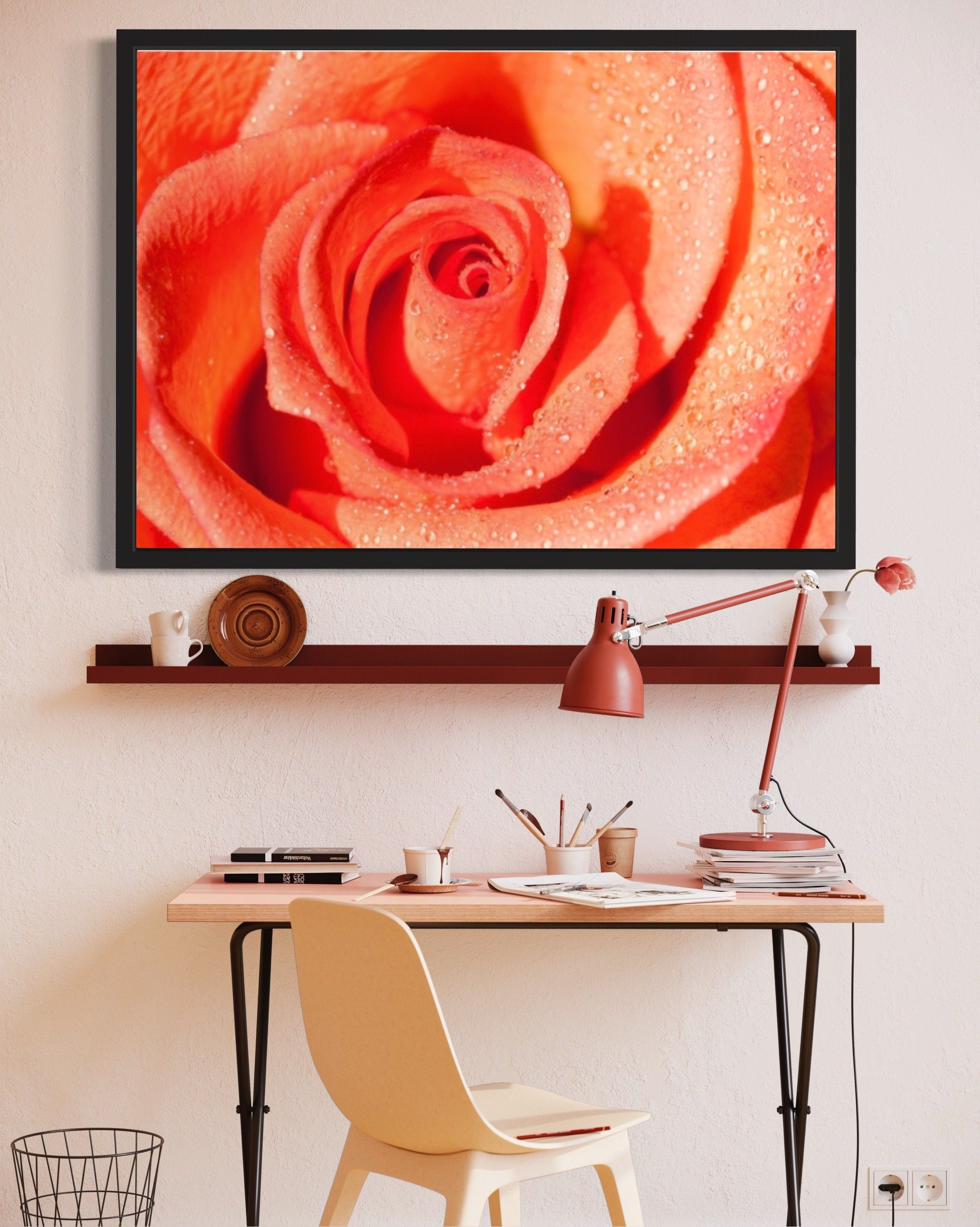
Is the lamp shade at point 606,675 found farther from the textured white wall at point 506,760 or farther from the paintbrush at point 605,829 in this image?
the textured white wall at point 506,760

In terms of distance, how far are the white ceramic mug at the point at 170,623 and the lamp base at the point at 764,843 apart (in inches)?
43.4

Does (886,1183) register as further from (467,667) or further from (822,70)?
(822,70)

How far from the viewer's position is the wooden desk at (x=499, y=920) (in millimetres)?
2002

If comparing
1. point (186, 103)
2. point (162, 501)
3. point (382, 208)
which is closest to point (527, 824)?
point (162, 501)

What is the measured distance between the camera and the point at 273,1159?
8.04 feet

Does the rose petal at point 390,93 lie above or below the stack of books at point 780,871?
above

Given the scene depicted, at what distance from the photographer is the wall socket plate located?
2453 millimetres

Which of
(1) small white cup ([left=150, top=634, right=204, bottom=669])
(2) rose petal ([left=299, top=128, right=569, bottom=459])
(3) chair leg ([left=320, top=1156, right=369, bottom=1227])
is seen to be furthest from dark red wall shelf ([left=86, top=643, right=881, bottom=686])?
(3) chair leg ([left=320, top=1156, right=369, bottom=1227])

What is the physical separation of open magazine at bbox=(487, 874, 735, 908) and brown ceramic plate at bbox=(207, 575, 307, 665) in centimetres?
64

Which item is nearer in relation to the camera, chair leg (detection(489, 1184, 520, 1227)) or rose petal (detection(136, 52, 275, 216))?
chair leg (detection(489, 1184, 520, 1227))

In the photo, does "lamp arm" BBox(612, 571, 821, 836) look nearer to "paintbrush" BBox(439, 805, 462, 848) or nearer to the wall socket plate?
"paintbrush" BBox(439, 805, 462, 848)

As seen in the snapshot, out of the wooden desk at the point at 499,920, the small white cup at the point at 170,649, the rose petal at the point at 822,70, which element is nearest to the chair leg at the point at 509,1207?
the wooden desk at the point at 499,920

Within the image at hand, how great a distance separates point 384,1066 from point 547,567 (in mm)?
1156

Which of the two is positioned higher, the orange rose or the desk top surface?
the orange rose
